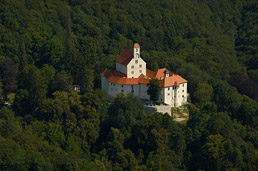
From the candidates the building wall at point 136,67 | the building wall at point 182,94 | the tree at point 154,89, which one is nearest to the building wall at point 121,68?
the building wall at point 136,67

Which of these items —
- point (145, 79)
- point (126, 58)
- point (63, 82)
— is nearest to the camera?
point (145, 79)

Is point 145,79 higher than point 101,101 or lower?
higher

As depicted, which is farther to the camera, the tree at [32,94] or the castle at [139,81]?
the castle at [139,81]

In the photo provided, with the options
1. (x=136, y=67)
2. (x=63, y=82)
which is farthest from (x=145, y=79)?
(x=63, y=82)

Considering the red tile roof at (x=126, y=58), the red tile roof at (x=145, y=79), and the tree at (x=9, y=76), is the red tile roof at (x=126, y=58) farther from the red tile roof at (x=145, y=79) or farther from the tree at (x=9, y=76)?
the tree at (x=9, y=76)

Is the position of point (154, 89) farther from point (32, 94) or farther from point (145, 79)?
point (32, 94)

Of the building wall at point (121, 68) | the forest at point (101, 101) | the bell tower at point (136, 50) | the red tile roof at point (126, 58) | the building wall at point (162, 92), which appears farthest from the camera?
the building wall at point (121, 68)

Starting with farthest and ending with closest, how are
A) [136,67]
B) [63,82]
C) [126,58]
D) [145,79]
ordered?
[63,82] < [126,58] < [136,67] < [145,79]

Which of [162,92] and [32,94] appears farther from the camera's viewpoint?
[32,94]

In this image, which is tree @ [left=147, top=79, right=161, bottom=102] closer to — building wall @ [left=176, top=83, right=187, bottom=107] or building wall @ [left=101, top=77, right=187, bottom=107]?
building wall @ [left=101, top=77, right=187, bottom=107]
